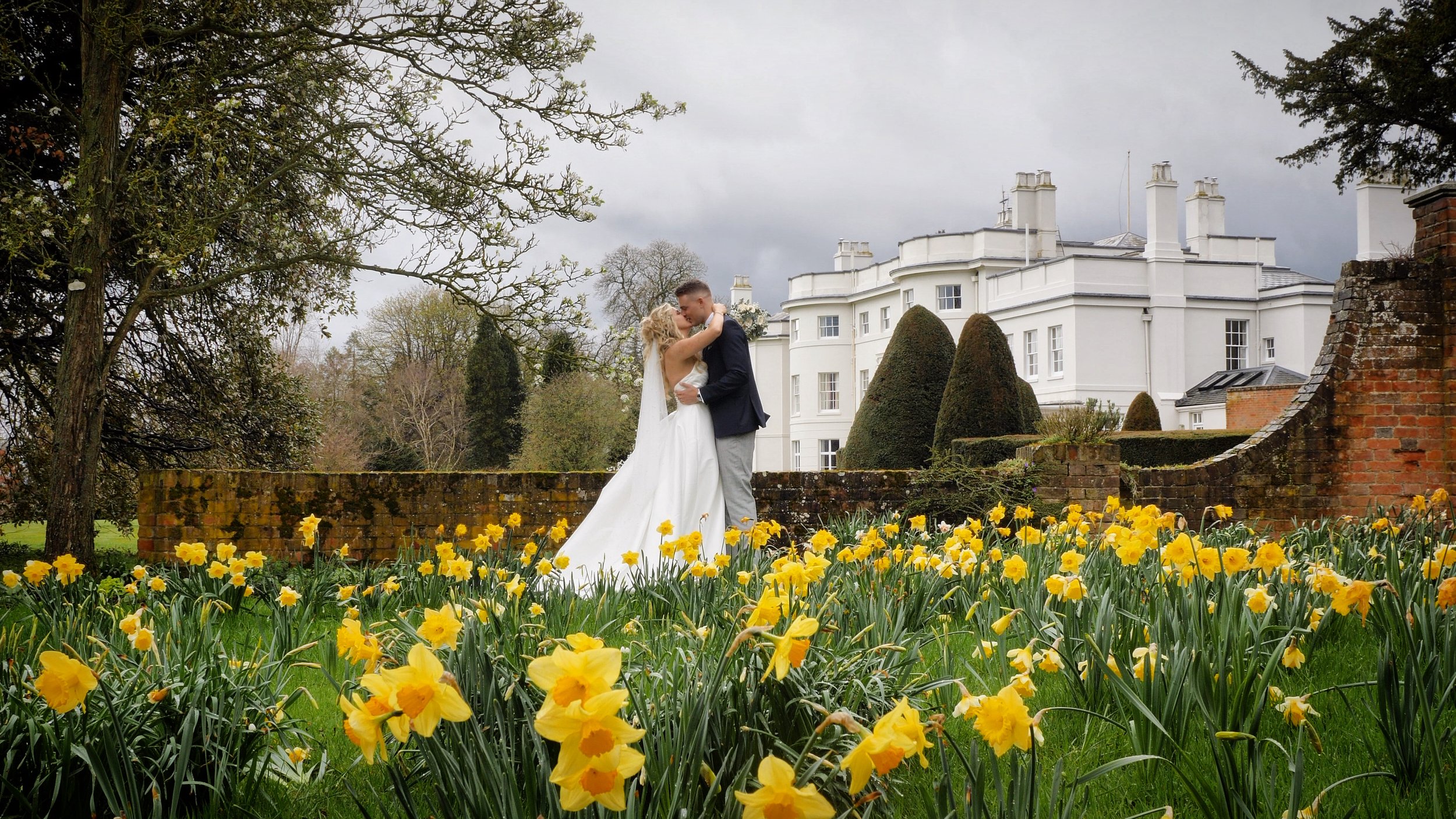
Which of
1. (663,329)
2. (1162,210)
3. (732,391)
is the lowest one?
(732,391)

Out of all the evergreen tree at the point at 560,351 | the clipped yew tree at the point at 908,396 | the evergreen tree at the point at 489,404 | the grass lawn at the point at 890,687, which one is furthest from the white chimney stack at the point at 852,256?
the grass lawn at the point at 890,687

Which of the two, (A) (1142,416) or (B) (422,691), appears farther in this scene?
(A) (1142,416)

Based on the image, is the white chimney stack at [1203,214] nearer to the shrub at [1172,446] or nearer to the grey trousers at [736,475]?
the shrub at [1172,446]

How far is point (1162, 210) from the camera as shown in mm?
33812

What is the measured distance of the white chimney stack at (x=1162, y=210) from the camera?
3359 centimetres

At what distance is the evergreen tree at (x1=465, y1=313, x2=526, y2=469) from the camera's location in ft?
109

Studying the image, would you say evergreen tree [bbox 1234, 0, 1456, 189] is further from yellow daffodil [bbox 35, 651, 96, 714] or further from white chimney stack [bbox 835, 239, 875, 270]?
white chimney stack [bbox 835, 239, 875, 270]

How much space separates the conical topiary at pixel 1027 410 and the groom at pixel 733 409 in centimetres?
1154

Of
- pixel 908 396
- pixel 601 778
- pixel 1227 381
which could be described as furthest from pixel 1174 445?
pixel 601 778

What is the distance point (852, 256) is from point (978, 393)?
30.3 meters

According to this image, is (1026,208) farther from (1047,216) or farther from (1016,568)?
(1016,568)

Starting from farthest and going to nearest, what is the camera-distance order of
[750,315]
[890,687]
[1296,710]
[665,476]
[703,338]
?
[750,315] < [665,476] < [703,338] < [890,687] < [1296,710]

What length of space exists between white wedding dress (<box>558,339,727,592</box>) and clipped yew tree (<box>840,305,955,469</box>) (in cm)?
1248

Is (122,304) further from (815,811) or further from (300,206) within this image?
(815,811)
